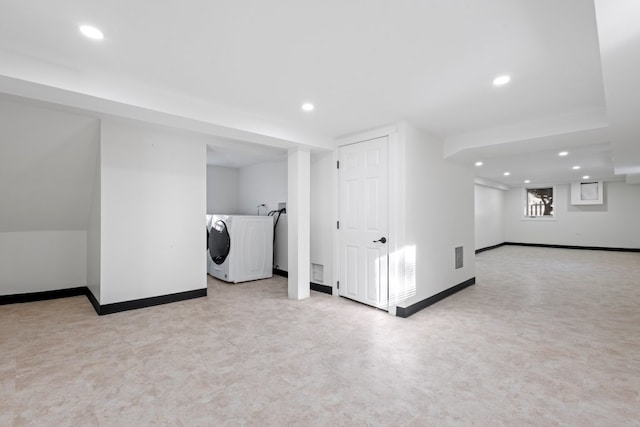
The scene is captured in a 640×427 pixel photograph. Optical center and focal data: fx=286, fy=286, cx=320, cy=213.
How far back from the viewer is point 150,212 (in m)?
3.69

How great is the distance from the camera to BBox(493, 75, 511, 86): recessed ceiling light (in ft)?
7.62

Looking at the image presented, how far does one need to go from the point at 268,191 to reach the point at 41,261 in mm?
3606

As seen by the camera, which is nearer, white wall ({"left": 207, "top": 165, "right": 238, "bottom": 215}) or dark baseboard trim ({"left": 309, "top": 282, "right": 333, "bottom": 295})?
dark baseboard trim ({"left": 309, "top": 282, "right": 333, "bottom": 295})

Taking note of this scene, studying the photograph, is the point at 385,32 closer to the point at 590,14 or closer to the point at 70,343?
the point at 590,14

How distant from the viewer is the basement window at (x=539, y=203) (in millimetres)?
10289

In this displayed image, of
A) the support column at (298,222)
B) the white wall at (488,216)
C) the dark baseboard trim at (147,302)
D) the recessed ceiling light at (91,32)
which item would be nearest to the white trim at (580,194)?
the white wall at (488,216)

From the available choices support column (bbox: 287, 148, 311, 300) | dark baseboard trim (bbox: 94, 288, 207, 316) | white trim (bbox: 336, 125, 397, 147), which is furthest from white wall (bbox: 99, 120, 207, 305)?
white trim (bbox: 336, 125, 397, 147)

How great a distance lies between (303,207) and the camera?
4.09 metres

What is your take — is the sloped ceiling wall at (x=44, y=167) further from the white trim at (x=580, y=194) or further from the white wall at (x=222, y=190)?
the white trim at (x=580, y=194)

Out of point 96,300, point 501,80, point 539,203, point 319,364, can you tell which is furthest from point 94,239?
point 539,203

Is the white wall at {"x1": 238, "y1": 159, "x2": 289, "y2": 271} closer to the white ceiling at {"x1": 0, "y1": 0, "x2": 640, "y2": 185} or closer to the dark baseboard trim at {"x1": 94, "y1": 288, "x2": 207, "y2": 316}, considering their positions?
the dark baseboard trim at {"x1": 94, "y1": 288, "x2": 207, "y2": 316}

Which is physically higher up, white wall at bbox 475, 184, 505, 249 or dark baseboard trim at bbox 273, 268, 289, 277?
white wall at bbox 475, 184, 505, 249

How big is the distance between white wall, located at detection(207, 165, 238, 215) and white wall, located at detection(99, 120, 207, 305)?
2424mm

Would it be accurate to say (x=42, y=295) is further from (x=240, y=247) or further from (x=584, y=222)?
(x=584, y=222)
